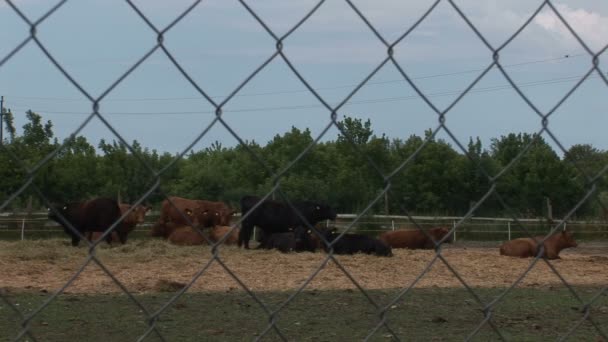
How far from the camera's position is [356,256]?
1528 cm

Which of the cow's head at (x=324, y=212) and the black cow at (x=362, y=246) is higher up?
the cow's head at (x=324, y=212)

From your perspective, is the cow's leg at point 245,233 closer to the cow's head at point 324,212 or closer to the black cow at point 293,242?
the black cow at point 293,242

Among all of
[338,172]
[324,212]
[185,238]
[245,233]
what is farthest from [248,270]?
[324,212]

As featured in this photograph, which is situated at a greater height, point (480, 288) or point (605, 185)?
point (605, 185)

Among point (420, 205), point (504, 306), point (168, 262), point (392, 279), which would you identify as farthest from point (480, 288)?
point (420, 205)

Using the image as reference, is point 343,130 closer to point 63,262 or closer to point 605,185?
point 605,185

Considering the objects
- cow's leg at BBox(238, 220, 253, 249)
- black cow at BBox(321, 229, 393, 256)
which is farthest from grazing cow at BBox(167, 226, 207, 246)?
black cow at BBox(321, 229, 393, 256)

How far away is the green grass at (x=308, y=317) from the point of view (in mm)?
7113

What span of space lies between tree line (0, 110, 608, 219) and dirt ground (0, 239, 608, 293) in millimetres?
922

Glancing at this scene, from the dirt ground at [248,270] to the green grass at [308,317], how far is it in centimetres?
51

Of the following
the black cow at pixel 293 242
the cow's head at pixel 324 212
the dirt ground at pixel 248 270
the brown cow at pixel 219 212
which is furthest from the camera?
the brown cow at pixel 219 212

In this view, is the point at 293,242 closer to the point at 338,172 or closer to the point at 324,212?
the point at 338,172

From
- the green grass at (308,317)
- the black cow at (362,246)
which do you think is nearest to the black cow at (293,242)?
the black cow at (362,246)

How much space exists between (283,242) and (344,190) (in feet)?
14.5
